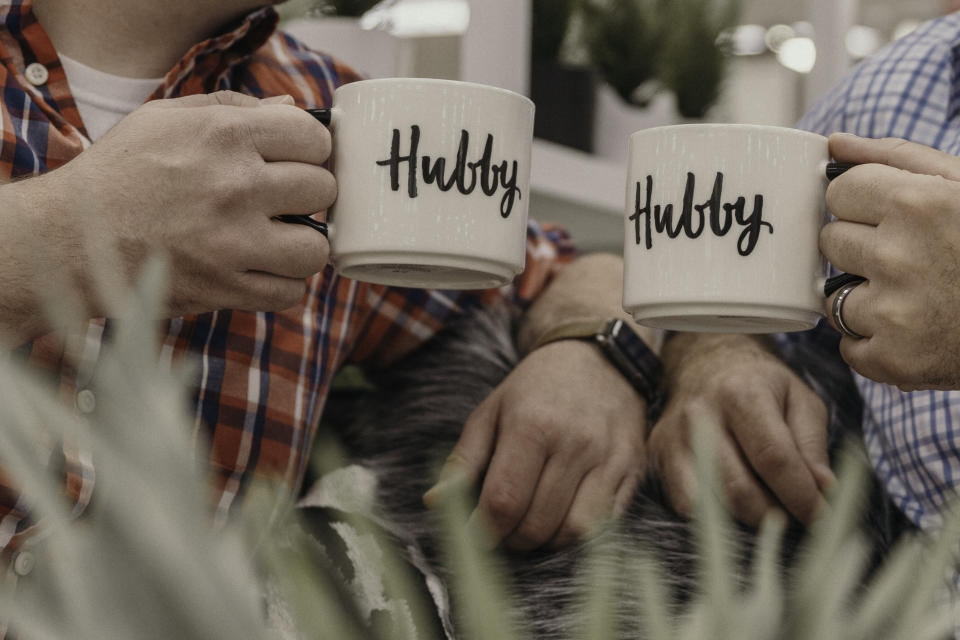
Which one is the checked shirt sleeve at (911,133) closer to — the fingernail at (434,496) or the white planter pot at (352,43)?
the fingernail at (434,496)

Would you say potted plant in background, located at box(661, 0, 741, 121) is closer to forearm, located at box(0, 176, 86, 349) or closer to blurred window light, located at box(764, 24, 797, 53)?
blurred window light, located at box(764, 24, 797, 53)

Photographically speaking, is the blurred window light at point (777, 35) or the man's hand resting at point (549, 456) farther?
the blurred window light at point (777, 35)

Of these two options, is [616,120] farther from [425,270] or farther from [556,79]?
[425,270]

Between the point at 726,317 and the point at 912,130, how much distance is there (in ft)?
1.30

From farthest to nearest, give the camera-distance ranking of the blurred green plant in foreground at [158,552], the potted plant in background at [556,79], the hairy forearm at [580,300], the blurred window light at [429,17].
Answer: the potted plant in background at [556,79] < the blurred window light at [429,17] < the hairy forearm at [580,300] < the blurred green plant in foreground at [158,552]

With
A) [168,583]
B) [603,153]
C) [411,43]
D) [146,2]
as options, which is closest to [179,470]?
[168,583]

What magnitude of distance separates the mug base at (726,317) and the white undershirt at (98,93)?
523 millimetres

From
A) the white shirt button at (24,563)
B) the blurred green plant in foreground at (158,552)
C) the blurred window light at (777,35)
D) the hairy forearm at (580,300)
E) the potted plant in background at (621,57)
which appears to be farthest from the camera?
the blurred window light at (777,35)

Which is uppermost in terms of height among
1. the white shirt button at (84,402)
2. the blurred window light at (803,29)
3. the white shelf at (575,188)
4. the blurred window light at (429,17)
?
the blurred window light at (429,17)

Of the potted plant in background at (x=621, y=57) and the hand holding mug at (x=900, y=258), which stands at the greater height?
the hand holding mug at (x=900, y=258)

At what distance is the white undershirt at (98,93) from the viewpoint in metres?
0.90

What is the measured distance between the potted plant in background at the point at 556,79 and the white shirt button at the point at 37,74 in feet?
3.27

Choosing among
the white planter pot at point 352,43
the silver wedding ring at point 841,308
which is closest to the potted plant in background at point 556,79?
the white planter pot at point 352,43

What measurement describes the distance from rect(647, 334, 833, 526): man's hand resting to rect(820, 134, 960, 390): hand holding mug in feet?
0.56
